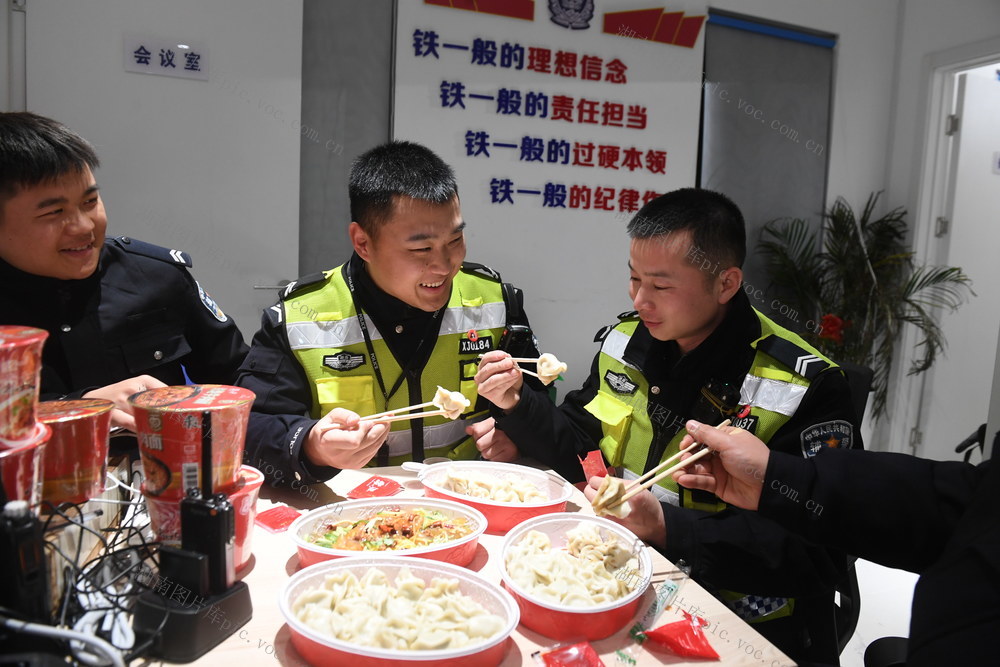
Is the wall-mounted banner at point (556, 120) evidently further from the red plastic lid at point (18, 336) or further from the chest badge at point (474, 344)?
the red plastic lid at point (18, 336)

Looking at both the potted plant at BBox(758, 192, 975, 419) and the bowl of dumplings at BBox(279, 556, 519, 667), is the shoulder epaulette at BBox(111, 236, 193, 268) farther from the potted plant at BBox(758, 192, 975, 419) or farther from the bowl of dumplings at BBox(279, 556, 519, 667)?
the potted plant at BBox(758, 192, 975, 419)

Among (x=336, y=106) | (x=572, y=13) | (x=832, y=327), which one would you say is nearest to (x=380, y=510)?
(x=336, y=106)

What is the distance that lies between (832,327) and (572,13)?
2.78 m

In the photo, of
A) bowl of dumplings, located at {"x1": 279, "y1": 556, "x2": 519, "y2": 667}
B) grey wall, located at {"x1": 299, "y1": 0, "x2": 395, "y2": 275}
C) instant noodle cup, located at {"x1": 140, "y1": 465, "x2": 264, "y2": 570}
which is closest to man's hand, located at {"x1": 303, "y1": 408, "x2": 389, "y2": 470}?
instant noodle cup, located at {"x1": 140, "y1": 465, "x2": 264, "y2": 570}

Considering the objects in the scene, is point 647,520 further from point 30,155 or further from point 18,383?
point 30,155

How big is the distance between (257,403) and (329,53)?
2.27 metres

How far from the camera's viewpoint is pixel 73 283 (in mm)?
1957

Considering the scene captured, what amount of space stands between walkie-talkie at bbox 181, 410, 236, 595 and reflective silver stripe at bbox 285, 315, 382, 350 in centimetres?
100

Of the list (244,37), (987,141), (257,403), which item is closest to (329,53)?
(244,37)

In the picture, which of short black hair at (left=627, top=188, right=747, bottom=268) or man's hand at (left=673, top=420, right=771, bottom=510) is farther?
short black hair at (left=627, top=188, right=747, bottom=268)

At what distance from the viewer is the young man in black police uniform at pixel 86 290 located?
1.71 m

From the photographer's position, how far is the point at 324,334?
2061 millimetres

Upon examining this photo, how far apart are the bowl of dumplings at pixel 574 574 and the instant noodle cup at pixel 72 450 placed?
2.48 feet

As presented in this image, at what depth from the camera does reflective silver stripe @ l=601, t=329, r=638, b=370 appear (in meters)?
2.16
